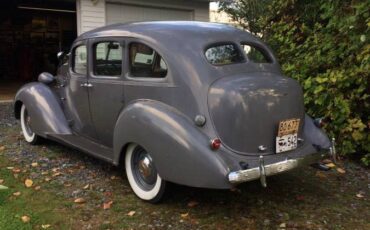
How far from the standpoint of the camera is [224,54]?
453 centimetres

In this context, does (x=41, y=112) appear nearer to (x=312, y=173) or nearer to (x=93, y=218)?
(x=93, y=218)

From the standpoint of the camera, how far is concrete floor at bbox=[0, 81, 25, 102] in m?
11.7

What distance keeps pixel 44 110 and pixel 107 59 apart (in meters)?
1.38

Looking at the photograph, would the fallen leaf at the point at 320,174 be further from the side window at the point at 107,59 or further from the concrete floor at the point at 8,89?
the concrete floor at the point at 8,89

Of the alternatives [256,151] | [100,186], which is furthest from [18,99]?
[256,151]

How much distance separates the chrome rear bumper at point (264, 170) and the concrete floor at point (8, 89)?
8889mm

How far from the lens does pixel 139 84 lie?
14.9 feet

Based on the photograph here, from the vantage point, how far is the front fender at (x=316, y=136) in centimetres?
469

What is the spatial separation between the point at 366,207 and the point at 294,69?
2.92 meters

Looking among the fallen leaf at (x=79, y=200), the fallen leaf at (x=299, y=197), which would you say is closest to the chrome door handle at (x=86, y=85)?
the fallen leaf at (x=79, y=200)

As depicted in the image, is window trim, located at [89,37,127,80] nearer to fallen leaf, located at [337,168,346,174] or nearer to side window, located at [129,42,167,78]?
side window, located at [129,42,167,78]

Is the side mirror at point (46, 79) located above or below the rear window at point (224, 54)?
below

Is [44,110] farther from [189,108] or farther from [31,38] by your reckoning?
[31,38]

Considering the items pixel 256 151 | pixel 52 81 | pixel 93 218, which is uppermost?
pixel 52 81
